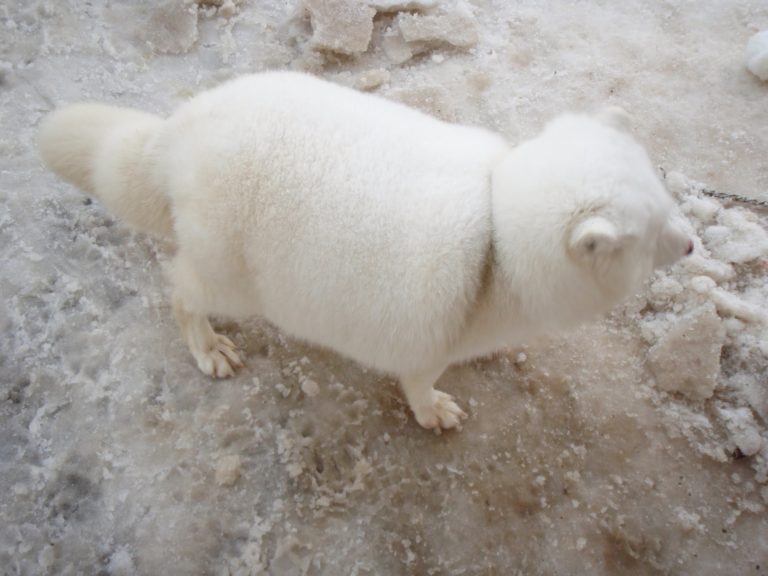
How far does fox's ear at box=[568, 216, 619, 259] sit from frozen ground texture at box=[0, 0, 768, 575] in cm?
117

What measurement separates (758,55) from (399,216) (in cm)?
307

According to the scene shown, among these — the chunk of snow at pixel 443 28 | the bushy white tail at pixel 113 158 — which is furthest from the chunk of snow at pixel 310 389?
the chunk of snow at pixel 443 28

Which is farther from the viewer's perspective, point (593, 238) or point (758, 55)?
point (758, 55)

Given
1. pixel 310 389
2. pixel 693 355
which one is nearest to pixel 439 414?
pixel 310 389

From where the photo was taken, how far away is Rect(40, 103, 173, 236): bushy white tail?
2119mm

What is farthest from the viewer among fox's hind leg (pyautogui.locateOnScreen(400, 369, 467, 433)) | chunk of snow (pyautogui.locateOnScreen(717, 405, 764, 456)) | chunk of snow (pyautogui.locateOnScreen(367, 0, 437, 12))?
chunk of snow (pyautogui.locateOnScreen(367, 0, 437, 12))

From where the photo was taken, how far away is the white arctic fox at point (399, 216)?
64.7 inches

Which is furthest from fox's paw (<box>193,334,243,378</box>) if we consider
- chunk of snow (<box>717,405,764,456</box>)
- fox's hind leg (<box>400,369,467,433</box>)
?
chunk of snow (<box>717,405,764,456</box>)

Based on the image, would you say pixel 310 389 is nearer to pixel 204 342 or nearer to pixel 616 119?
pixel 204 342

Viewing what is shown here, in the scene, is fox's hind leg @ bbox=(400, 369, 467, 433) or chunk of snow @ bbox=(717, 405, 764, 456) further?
chunk of snow @ bbox=(717, 405, 764, 456)

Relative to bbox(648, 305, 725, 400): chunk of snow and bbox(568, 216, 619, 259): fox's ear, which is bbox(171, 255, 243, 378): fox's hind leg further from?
bbox(648, 305, 725, 400): chunk of snow

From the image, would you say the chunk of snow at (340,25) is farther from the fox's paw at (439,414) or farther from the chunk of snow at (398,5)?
the fox's paw at (439,414)

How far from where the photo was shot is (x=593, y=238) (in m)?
1.49

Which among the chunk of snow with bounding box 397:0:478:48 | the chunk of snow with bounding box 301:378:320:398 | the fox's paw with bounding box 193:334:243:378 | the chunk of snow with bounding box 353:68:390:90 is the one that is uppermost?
the chunk of snow with bounding box 397:0:478:48
